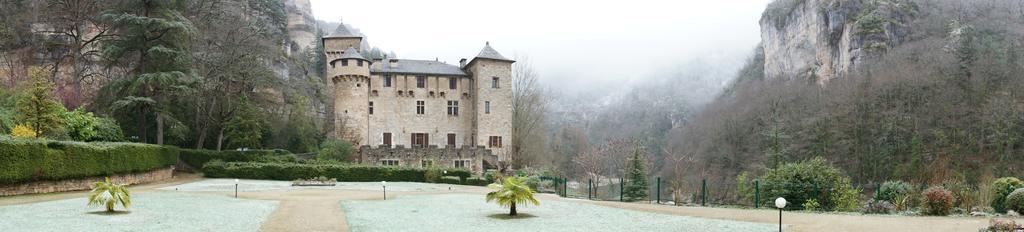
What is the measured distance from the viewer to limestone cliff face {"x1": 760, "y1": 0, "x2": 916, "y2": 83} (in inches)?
2980

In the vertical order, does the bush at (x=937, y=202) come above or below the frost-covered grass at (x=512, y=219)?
above

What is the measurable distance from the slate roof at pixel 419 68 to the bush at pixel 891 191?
1269 inches

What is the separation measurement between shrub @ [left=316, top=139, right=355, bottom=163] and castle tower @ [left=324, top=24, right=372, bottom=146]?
3153 millimetres

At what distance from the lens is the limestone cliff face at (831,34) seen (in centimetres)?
7569

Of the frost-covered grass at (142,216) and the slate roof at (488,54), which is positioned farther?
the slate roof at (488,54)

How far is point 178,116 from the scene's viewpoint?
39250mm

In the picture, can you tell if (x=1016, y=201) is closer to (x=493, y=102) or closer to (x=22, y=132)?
(x=22, y=132)

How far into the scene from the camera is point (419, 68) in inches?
1925

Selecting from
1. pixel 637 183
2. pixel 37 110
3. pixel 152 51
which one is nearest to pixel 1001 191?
pixel 637 183

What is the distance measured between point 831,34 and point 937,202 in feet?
247

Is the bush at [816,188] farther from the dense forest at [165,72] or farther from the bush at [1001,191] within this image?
the dense forest at [165,72]

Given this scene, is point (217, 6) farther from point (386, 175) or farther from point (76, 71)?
point (386, 175)

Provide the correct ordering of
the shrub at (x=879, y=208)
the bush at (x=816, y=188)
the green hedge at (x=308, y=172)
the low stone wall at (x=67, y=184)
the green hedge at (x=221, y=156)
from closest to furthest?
the shrub at (x=879, y=208), the low stone wall at (x=67, y=184), the bush at (x=816, y=188), the green hedge at (x=308, y=172), the green hedge at (x=221, y=156)

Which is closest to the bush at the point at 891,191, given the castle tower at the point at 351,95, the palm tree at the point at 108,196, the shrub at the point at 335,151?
the palm tree at the point at 108,196
